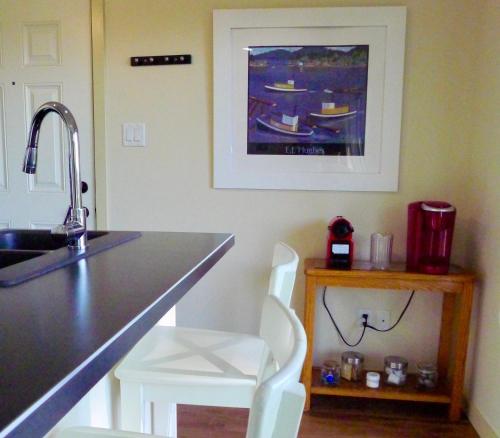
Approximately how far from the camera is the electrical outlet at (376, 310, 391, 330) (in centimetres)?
203

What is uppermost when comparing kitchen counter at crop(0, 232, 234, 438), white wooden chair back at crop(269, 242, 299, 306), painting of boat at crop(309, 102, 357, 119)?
painting of boat at crop(309, 102, 357, 119)

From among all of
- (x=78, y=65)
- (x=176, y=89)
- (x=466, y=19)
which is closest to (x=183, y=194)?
(x=176, y=89)

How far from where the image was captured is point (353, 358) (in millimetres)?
1930

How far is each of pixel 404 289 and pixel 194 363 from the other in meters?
1.11

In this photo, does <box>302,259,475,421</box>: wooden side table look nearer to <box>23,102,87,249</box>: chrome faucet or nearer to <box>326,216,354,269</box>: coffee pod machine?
<box>326,216,354,269</box>: coffee pod machine

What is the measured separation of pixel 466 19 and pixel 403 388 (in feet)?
5.54

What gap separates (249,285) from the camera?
6.93 ft

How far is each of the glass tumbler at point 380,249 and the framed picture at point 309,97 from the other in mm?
233

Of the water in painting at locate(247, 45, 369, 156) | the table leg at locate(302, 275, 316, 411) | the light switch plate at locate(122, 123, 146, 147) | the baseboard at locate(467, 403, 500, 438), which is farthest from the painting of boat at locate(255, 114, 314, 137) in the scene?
the baseboard at locate(467, 403, 500, 438)

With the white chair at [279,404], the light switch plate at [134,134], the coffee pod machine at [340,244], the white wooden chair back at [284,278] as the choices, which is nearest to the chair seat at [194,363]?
the white wooden chair back at [284,278]

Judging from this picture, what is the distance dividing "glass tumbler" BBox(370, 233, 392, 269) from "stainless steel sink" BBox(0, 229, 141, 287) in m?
1.16

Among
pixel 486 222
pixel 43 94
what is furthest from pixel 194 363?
pixel 43 94

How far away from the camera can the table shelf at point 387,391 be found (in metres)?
1.80

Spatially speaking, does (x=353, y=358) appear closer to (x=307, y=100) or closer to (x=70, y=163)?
(x=307, y=100)
